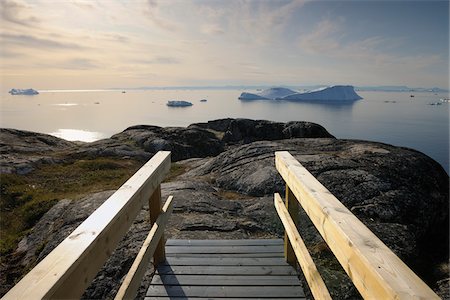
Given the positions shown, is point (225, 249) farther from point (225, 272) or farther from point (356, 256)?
point (356, 256)

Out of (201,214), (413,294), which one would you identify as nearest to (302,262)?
(413,294)

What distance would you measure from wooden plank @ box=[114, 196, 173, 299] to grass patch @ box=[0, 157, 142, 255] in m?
8.00

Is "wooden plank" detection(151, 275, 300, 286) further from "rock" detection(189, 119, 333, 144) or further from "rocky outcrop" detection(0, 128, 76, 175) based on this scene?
"rock" detection(189, 119, 333, 144)

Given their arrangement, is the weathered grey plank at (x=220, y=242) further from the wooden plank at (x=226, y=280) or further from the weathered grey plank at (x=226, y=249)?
the wooden plank at (x=226, y=280)

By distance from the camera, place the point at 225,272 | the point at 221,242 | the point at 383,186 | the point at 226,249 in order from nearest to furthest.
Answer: the point at 225,272 → the point at 226,249 → the point at 221,242 → the point at 383,186

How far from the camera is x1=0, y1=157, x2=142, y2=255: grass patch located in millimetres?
12453

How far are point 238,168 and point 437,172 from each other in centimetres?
872

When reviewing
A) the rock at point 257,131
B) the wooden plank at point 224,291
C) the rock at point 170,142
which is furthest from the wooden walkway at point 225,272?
the rock at point 257,131

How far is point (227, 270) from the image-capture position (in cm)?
554

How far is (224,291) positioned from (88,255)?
331cm

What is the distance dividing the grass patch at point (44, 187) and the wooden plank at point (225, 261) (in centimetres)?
753

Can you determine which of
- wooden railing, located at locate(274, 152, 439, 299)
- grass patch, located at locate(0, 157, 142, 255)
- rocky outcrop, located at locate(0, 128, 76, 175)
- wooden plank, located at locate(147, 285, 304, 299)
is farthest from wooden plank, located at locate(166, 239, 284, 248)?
rocky outcrop, located at locate(0, 128, 76, 175)

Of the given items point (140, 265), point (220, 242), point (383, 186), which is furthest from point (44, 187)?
point (383, 186)

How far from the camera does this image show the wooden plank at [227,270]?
5441mm
